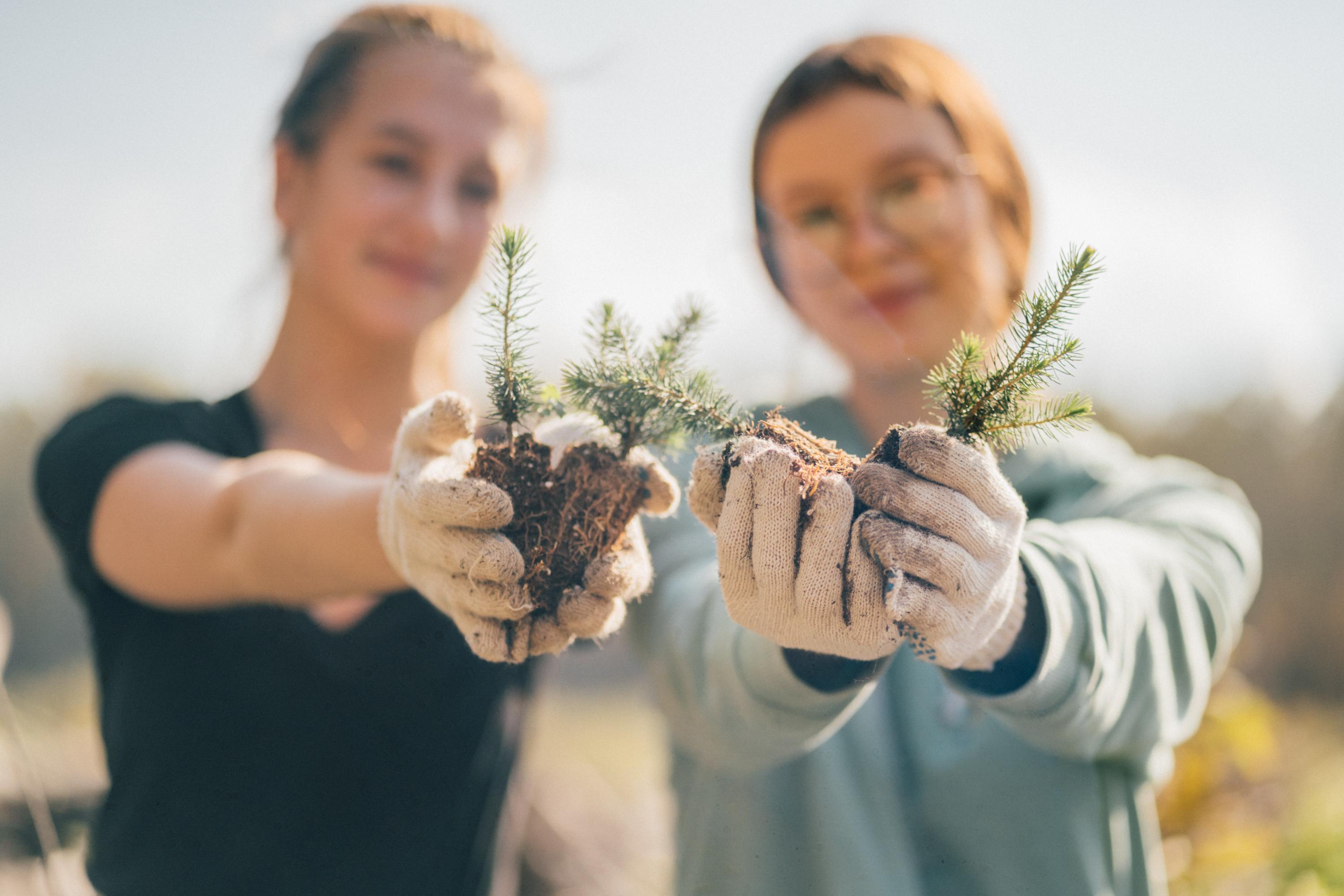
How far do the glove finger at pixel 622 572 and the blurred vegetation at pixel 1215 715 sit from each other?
0.98 metres

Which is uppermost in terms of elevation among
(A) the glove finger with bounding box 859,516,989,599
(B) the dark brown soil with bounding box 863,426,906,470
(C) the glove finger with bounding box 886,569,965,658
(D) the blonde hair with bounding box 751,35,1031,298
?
(D) the blonde hair with bounding box 751,35,1031,298

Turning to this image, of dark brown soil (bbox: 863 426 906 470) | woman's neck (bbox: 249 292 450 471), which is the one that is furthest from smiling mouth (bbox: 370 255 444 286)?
dark brown soil (bbox: 863 426 906 470)

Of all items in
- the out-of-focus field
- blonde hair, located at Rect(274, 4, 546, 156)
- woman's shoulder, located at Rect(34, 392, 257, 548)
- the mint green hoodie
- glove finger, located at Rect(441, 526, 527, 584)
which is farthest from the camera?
the out-of-focus field

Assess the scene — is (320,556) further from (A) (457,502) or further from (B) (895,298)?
(B) (895,298)

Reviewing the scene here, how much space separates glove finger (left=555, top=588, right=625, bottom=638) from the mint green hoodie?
1.07ft

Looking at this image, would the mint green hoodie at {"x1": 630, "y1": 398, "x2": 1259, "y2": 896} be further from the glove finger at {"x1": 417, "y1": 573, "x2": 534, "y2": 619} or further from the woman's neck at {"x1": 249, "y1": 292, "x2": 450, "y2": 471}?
the woman's neck at {"x1": 249, "y1": 292, "x2": 450, "y2": 471}

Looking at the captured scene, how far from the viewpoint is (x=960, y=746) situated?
1.45 metres

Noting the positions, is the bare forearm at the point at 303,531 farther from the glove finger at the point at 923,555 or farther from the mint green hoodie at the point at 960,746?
the glove finger at the point at 923,555

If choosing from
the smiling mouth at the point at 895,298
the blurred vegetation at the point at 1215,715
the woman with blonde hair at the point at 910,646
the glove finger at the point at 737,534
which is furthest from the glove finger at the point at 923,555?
the blurred vegetation at the point at 1215,715

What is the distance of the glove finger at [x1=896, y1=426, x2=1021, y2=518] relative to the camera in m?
0.85

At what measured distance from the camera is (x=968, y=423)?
899 millimetres

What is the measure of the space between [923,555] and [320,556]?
0.96m

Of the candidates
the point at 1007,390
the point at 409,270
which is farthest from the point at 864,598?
the point at 409,270

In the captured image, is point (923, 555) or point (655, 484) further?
point (655, 484)
